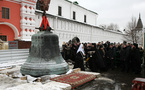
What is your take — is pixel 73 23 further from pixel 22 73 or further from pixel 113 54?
pixel 22 73

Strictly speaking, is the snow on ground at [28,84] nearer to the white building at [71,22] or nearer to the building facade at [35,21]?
the building facade at [35,21]

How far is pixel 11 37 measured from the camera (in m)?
15.8

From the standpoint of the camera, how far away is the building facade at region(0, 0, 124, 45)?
599 inches

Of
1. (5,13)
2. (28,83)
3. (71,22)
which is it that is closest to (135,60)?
(28,83)

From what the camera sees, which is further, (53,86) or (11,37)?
(11,37)

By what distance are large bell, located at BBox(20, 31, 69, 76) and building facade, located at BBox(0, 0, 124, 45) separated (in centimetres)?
1017

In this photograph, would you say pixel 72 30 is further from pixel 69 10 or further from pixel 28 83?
pixel 28 83

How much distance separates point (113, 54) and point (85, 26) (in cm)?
1933

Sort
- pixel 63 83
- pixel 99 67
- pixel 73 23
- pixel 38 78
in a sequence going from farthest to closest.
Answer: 1. pixel 73 23
2. pixel 99 67
3. pixel 38 78
4. pixel 63 83

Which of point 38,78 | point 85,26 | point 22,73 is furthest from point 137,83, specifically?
point 85,26

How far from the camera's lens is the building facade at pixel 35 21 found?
1520 centimetres

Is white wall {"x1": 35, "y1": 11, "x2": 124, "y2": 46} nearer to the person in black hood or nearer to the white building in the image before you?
the white building

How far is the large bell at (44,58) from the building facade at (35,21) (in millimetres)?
10171

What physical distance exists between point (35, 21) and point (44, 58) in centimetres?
1248
